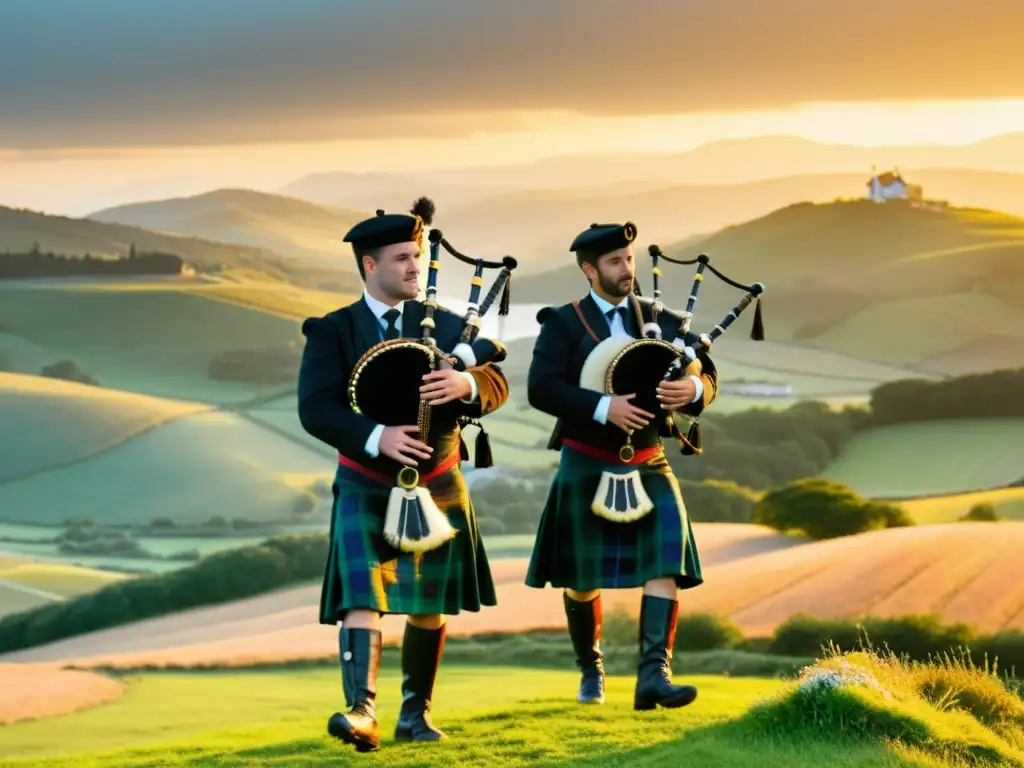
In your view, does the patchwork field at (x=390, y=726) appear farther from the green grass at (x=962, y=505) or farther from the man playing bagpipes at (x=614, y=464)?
the green grass at (x=962, y=505)

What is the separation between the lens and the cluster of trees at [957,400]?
29.0 m

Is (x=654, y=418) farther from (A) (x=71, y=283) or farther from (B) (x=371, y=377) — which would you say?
(A) (x=71, y=283)

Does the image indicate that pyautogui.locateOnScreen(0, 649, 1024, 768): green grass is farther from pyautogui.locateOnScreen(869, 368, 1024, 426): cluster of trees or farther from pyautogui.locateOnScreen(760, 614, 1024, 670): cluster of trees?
pyautogui.locateOnScreen(869, 368, 1024, 426): cluster of trees

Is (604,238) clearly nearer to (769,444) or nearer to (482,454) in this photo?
(482,454)

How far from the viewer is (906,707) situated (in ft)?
30.9

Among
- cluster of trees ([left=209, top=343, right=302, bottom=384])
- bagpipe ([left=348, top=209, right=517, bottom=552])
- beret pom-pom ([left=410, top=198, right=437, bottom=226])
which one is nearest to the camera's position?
bagpipe ([left=348, top=209, right=517, bottom=552])

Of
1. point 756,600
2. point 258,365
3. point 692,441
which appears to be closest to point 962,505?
point 756,600

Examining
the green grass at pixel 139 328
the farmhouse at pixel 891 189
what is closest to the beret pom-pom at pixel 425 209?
the green grass at pixel 139 328

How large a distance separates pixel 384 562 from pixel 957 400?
2080 centimetres

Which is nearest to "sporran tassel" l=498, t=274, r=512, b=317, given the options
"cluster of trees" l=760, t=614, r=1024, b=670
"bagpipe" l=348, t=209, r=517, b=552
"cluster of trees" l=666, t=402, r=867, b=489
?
"bagpipe" l=348, t=209, r=517, b=552

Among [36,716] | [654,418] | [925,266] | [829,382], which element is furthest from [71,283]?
[654,418]

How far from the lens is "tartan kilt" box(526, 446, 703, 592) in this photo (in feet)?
34.0

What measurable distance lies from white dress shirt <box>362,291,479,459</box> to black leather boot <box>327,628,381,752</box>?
2.92 ft

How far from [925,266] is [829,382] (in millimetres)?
9256
